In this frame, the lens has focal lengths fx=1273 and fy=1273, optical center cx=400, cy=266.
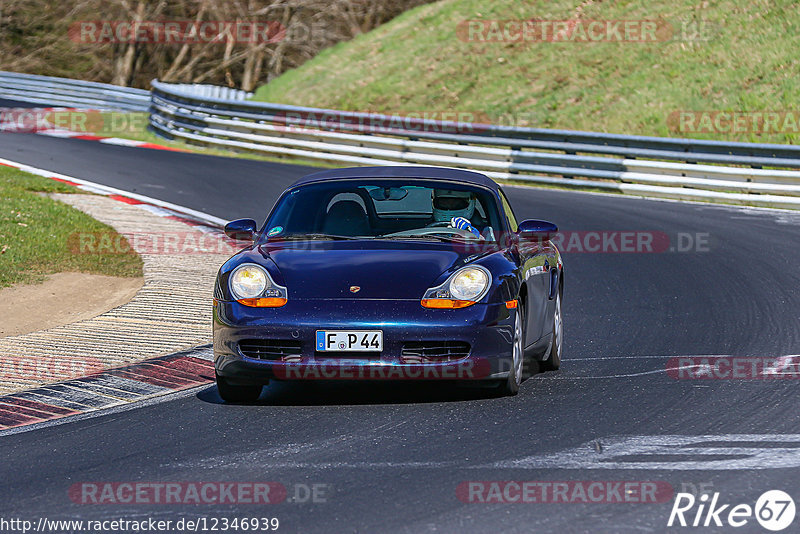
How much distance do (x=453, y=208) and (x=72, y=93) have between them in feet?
95.2

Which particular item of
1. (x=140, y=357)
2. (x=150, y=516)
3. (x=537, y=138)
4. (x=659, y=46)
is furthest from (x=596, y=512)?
(x=659, y=46)

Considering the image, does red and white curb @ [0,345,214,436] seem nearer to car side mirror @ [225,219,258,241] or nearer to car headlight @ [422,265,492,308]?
car side mirror @ [225,219,258,241]

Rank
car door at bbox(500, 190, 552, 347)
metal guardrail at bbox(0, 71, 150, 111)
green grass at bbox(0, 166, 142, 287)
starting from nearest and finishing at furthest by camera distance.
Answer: car door at bbox(500, 190, 552, 347), green grass at bbox(0, 166, 142, 287), metal guardrail at bbox(0, 71, 150, 111)

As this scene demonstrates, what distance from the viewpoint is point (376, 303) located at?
23.4 feet

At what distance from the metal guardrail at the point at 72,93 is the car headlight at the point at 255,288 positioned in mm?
26038

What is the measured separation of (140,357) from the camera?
896 cm

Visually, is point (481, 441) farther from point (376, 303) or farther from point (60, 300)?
point (60, 300)

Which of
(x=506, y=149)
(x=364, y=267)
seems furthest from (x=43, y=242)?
(x=506, y=149)

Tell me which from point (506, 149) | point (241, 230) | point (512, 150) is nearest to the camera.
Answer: point (241, 230)

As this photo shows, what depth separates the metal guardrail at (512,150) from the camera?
786 inches

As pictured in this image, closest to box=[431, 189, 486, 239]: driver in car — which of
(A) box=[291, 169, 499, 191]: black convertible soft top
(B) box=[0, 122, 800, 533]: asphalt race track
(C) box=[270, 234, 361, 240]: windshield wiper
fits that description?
(A) box=[291, 169, 499, 191]: black convertible soft top

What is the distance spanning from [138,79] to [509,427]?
4533 cm

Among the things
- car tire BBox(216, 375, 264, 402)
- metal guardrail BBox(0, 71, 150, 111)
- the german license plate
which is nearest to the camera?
the german license plate

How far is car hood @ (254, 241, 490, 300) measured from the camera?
23.7ft
